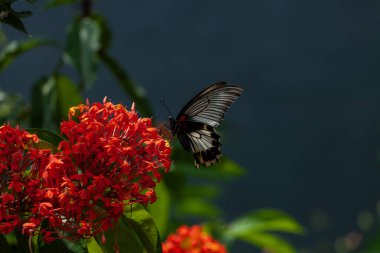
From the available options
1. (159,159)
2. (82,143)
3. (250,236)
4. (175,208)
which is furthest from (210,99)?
(175,208)

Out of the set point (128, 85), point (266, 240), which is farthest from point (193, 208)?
point (128, 85)

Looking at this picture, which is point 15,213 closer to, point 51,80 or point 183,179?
point 51,80

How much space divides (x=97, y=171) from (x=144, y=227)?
0.55 ft

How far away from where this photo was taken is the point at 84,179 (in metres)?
1.26

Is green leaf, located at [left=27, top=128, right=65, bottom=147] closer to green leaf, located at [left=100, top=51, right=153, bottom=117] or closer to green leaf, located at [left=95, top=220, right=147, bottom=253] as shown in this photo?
green leaf, located at [left=95, top=220, right=147, bottom=253]

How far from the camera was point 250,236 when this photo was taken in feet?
10.4

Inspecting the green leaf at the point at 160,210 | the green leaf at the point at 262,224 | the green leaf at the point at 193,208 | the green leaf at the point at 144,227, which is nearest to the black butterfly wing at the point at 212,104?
the green leaf at the point at 160,210

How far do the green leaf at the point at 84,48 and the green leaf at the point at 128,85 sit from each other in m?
0.08

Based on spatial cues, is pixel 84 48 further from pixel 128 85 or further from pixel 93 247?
pixel 93 247

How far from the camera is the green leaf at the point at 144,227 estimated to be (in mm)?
1376

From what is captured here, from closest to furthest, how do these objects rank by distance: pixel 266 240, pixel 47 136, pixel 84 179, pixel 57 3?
1. pixel 84 179
2. pixel 47 136
3. pixel 57 3
4. pixel 266 240

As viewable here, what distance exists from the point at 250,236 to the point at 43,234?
196 centimetres

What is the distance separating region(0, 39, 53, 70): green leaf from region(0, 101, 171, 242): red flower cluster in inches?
58.4

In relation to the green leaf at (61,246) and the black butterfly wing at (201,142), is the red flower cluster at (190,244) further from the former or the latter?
the green leaf at (61,246)
